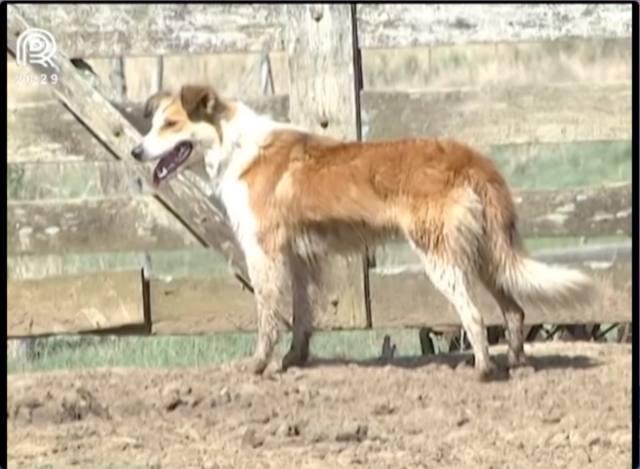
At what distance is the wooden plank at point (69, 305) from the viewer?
23.4ft

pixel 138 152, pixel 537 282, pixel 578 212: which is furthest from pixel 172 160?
pixel 578 212

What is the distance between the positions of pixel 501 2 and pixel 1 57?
217cm

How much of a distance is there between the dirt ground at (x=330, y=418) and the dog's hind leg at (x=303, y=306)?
4.0 inches

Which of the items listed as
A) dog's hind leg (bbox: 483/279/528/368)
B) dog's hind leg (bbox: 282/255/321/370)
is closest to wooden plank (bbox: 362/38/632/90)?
dog's hind leg (bbox: 282/255/321/370)

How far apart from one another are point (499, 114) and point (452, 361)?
3.80 feet

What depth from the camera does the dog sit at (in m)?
6.51

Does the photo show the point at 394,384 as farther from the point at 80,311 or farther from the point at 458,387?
the point at 80,311

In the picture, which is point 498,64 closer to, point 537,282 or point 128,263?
point 537,282

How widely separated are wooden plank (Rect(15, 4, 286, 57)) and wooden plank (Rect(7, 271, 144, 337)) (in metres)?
1.08

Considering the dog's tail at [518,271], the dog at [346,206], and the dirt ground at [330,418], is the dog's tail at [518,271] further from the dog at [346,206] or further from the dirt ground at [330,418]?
the dirt ground at [330,418]

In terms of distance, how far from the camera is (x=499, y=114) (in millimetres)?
7023

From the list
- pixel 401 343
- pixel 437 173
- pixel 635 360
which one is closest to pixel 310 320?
pixel 401 343

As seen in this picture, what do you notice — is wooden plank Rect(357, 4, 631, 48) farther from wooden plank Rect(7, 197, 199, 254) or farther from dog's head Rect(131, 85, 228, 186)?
wooden plank Rect(7, 197, 199, 254)

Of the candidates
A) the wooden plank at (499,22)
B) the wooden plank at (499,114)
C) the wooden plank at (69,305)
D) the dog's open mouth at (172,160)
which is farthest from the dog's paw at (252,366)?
the wooden plank at (499,22)
